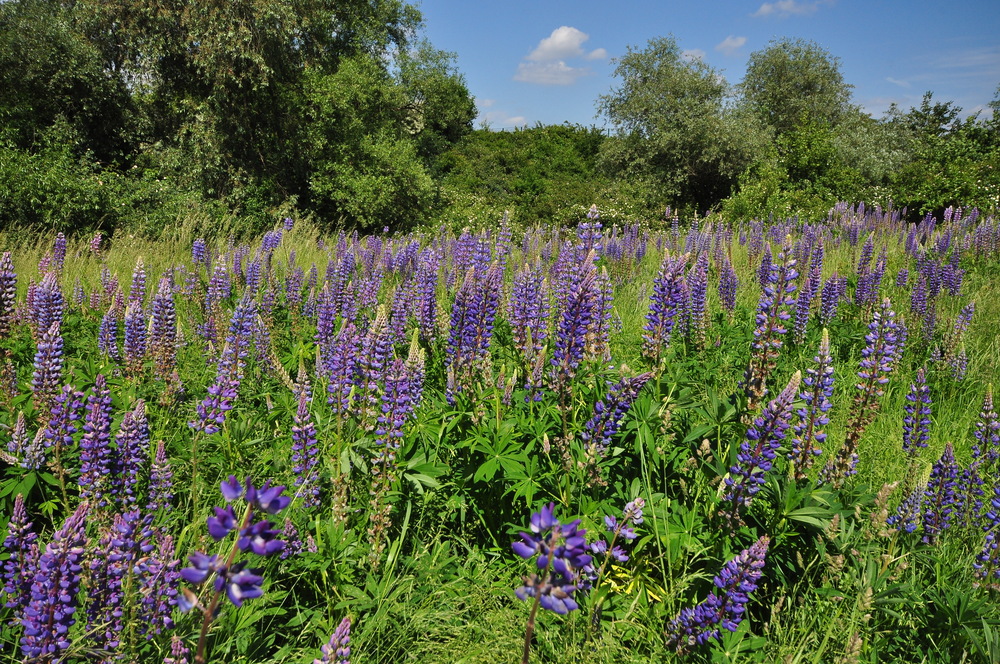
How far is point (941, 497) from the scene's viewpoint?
248cm

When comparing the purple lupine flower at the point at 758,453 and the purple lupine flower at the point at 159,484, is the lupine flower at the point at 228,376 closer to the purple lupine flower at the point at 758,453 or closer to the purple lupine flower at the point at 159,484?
the purple lupine flower at the point at 159,484

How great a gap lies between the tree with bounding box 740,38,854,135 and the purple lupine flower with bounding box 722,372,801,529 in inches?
1355

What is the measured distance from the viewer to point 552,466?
2348 mm

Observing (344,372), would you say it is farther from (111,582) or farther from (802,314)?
(802,314)

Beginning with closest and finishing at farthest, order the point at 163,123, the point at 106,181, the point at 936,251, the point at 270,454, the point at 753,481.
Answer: the point at 753,481
the point at 270,454
the point at 936,251
the point at 106,181
the point at 163,123

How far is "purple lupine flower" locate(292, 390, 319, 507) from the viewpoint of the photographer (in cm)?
229

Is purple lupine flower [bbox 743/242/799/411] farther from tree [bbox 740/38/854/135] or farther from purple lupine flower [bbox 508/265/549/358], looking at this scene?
tree [bbox 740/38/854/135]

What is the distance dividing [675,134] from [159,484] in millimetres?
25905

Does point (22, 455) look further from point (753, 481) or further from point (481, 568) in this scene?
point (753, 481)

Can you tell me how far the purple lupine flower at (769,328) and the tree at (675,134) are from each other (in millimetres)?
22326

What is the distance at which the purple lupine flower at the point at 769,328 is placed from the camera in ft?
8.29

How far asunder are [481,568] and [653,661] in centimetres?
71

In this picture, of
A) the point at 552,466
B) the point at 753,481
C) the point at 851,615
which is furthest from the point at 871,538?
the point at 552,466

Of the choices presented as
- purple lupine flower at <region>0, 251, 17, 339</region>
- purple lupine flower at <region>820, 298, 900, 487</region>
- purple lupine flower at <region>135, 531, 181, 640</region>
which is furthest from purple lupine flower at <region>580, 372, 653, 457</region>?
purple lupine flower at <region>0, 251, 17, 339</region>
